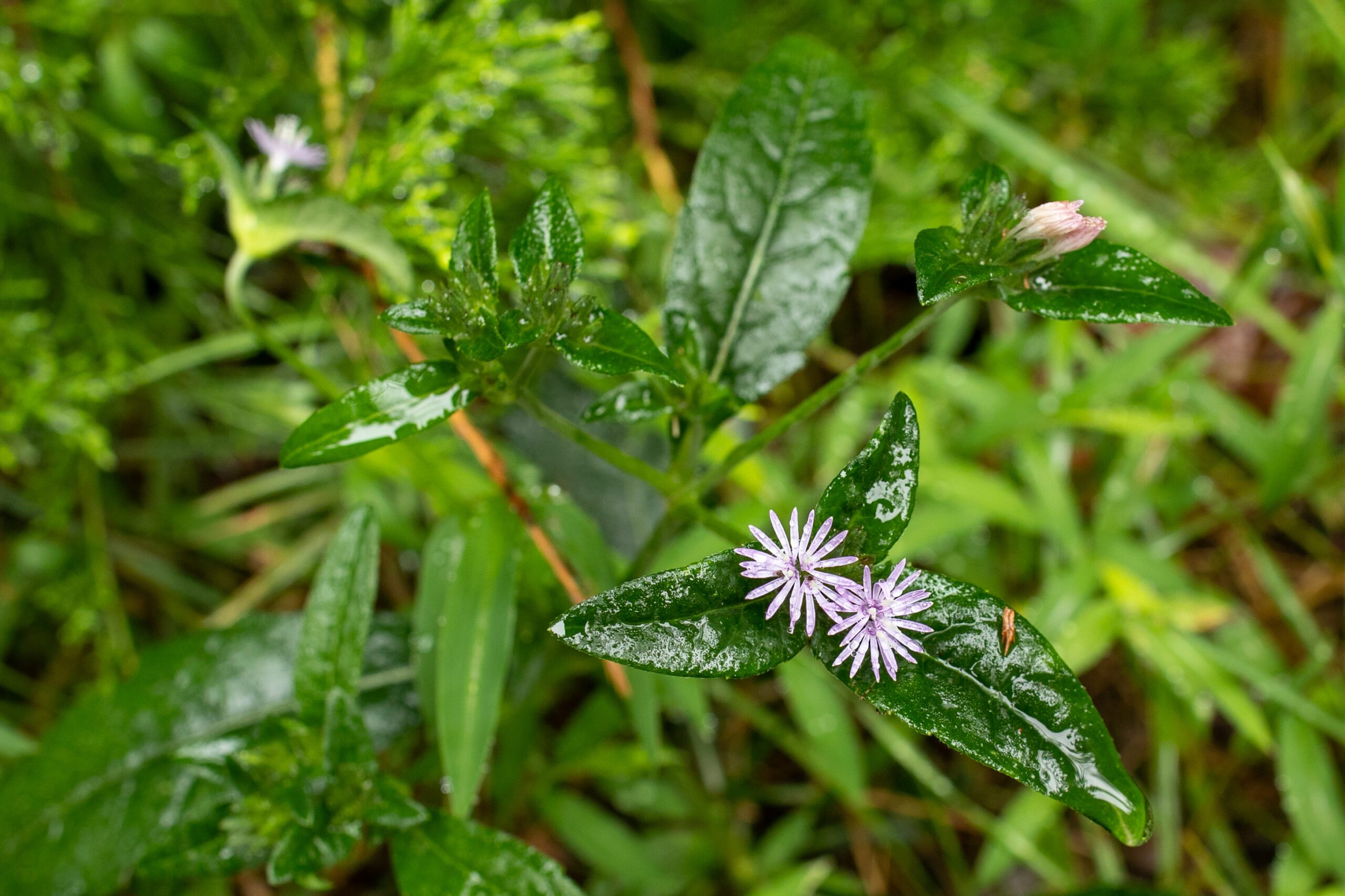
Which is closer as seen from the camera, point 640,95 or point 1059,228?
point 1059,228

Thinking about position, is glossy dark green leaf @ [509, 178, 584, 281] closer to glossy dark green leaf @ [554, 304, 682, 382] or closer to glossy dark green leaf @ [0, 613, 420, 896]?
glossy dark green leaf @ [554, 304, 682, 382]

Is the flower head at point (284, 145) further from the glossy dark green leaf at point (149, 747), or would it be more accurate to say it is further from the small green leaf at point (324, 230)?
the glossy dark green leaf at point (149, 747)

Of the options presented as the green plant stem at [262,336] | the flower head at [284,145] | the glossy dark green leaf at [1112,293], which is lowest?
the glossy dark green leaf at [1112,293]

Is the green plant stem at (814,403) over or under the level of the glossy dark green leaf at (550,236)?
under

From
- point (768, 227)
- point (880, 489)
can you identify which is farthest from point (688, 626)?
point (768, 227)

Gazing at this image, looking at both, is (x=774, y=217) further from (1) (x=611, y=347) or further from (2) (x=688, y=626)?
(2) (x=688, y=626)

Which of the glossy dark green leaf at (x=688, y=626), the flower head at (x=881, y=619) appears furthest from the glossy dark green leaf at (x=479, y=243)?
the flower head at (x=881, y=619)
